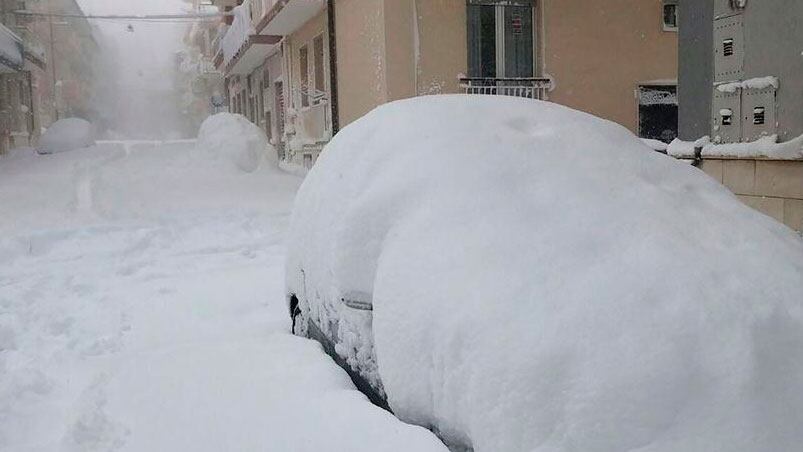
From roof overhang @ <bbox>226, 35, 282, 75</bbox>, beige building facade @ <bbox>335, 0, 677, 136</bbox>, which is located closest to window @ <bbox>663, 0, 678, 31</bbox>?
beige building facade @ <bbox>335, 0, 677, 136</bbox>

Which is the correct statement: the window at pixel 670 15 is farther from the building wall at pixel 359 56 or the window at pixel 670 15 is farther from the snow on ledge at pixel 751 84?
the snow on ledge at pixel 751 84

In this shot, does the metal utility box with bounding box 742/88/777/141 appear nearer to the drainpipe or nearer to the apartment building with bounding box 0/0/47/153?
the drainpipe

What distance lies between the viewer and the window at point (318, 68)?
58.2 ft

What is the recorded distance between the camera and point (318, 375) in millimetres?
3260

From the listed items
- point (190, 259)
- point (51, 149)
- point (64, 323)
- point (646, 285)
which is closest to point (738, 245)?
point (646, 285)

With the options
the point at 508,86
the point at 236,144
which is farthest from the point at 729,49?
the point at 236,144

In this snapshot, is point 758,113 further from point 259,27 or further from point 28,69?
point 28,69

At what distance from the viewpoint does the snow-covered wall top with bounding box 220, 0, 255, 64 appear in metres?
22.0

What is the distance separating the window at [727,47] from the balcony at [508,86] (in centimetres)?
640

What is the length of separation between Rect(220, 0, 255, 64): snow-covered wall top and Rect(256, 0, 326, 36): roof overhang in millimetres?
1525

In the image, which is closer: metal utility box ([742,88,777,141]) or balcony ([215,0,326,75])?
metal utility box ([742,88,777,141])

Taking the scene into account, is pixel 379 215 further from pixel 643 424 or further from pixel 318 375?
pixel 643 424

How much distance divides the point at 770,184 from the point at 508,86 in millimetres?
7517

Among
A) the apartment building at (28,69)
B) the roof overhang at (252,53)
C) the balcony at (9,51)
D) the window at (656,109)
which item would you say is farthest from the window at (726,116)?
the apartment building at (28,69)
